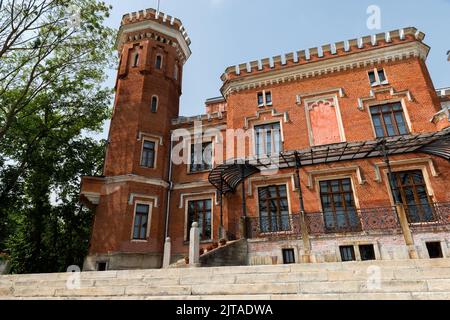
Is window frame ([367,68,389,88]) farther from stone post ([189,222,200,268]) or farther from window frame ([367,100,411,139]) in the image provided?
stone post ([189,222,200,268])

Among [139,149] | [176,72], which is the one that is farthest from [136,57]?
[139,149]

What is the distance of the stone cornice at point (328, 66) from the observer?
46.5 ft

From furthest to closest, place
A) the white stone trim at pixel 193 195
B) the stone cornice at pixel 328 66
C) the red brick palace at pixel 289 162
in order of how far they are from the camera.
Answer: the white stone trim at pixel 193 195 → the stone cornice at pixel 328 66 → the red brick palace at pixel 289 162

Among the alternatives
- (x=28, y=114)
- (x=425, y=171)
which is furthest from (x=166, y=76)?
(x=425, y=171)

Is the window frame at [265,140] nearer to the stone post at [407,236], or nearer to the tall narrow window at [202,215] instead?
the tall narrow window at [202,215]

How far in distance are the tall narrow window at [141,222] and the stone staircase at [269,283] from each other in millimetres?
7175

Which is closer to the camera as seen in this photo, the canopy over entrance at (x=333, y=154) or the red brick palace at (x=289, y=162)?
the canopy over entrance at (x=333, y=154)

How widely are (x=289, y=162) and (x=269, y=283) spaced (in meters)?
8.89

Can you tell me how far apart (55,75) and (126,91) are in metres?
3.95

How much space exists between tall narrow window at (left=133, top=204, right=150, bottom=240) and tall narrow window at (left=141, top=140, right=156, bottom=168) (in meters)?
2.55

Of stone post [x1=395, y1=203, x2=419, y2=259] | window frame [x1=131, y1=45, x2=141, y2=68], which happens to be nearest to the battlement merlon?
window frame [x1=131, y1=45, x2=141, y2=68]

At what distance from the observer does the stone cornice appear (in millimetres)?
14172

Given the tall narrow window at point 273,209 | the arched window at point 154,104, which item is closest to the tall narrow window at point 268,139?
the tall narrow window at point 273,209
